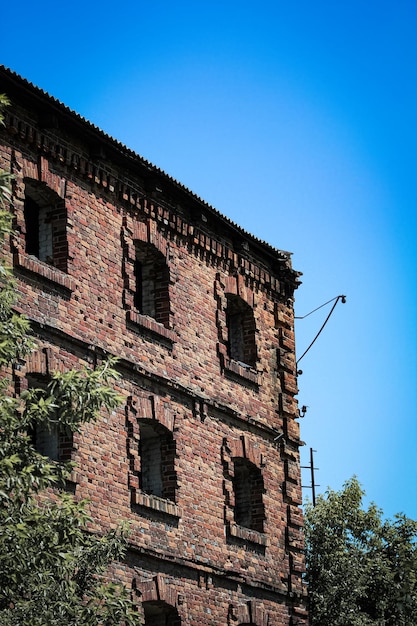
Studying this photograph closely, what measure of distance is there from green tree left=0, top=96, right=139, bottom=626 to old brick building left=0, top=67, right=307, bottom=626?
3.42 m

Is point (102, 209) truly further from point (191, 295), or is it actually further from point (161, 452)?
point (161, 452)

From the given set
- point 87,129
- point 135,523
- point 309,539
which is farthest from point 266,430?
point 309,539

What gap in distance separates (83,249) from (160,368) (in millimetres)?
2708

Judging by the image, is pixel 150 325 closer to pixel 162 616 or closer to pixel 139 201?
pixel 139 201

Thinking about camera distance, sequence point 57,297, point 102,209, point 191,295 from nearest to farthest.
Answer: point 57,297 < point 102,209 < point 191,295

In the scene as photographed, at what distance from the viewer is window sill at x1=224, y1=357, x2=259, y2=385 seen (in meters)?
25.9

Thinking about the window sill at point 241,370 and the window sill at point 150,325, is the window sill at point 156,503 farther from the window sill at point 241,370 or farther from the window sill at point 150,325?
the window sill at point 241,370

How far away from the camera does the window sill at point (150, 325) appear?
2320 centimetres

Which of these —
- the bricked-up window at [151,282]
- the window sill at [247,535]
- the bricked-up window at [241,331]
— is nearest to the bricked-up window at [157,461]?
the window sill at [247,535]

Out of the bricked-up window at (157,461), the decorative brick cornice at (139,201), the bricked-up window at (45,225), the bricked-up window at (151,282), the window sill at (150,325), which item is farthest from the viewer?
the bricked-up window at (151,282)

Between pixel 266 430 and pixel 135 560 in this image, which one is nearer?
pixel 135 560

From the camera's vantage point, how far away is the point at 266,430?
26.7 m

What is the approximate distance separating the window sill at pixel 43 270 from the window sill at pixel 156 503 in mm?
3724

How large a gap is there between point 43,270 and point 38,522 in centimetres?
613
